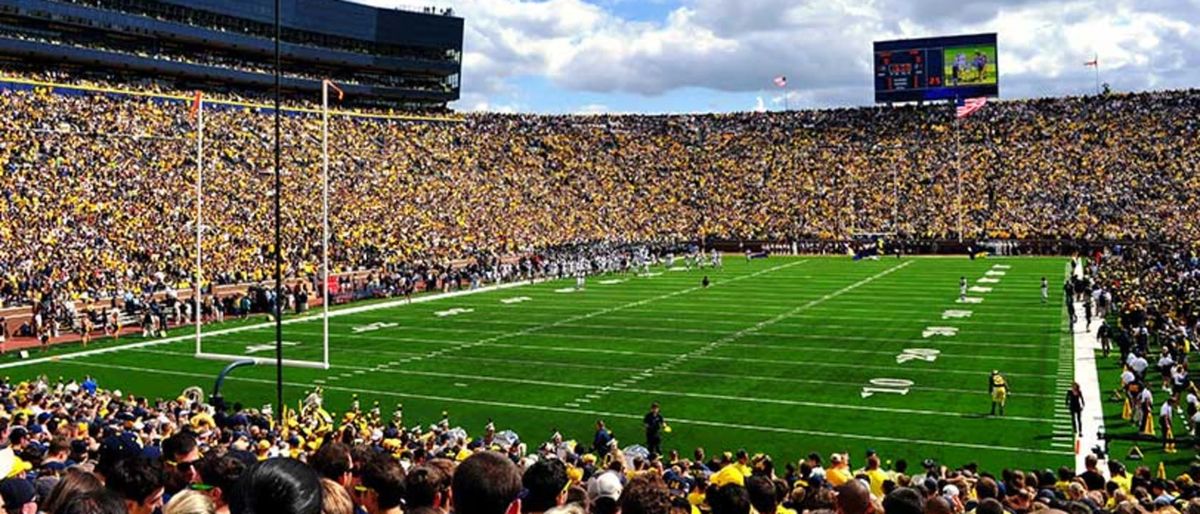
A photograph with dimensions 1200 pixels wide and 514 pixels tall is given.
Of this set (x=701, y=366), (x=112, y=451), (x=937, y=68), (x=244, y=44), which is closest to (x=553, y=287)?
(x=701, y=366)

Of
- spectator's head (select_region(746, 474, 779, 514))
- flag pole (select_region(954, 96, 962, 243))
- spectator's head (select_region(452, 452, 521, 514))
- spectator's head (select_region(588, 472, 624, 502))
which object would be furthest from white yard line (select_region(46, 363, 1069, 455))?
flag pole (select_region(954, 96, 962, 243))

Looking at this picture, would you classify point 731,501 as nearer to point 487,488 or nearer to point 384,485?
point 487,488

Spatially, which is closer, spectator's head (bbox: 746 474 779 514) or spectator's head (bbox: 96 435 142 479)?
spectator's head (bbox: 746 474 779 514)

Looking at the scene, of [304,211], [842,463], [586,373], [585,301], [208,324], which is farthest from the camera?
[304,211]

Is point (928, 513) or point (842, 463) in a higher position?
point (928, 513)

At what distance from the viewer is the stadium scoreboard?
64875 millimetres

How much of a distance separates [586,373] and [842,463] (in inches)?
476

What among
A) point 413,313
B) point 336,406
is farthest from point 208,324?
point 336,406

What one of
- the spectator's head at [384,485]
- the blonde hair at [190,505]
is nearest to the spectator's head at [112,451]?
the spectator's head at [384,485]

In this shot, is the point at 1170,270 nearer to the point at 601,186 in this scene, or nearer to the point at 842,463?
the point at 842,463

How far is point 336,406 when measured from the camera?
18.3 meters

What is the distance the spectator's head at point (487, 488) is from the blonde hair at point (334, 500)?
0.42 metres

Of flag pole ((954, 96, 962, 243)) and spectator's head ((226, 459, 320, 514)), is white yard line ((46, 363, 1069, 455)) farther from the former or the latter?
flag pole ((954, 96, 962, 243))

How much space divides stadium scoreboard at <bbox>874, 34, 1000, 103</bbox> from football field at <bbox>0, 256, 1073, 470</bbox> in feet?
108
